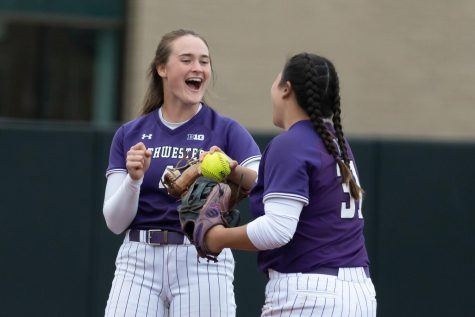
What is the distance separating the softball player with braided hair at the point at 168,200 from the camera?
4.74 meters

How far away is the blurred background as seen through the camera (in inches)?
310

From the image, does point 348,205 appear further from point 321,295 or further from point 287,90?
point 287,90

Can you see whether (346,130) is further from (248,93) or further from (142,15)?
(142,15)

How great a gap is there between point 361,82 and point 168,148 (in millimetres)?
6989

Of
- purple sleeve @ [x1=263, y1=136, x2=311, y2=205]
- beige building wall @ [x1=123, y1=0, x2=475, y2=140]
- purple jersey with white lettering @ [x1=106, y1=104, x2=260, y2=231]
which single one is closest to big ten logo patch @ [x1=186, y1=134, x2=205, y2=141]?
purple jersey with white lettering @ [x1=106, y1=104, x2=260, y2=231]

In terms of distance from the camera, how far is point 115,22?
11188mm

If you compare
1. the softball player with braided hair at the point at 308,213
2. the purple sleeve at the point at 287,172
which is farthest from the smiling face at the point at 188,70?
the purple sleeve at the point at 287,172

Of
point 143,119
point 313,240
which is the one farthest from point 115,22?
point 313,240

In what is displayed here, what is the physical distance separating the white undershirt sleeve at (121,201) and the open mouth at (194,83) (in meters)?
0.48

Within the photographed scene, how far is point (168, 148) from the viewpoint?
4.84 metres
